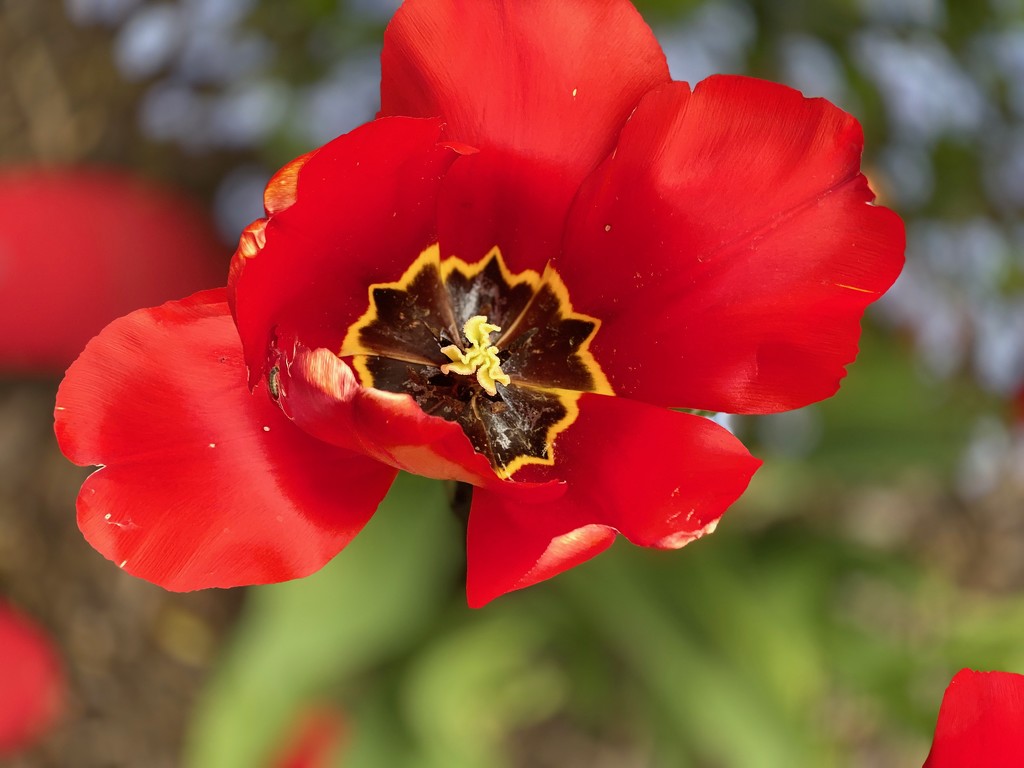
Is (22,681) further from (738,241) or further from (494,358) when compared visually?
(738,241)

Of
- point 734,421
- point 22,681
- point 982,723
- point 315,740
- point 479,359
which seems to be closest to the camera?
point 982,723

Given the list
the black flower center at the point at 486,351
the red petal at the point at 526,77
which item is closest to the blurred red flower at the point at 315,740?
the black flower center at the point at 486,351

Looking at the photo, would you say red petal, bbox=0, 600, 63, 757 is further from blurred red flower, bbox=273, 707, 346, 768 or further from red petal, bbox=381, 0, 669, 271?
red petal, bbox=381, 0, 669, 271

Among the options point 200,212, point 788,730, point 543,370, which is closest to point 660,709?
point 788,730

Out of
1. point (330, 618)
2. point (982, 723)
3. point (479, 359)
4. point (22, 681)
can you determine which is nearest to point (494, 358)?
point (479, 359)

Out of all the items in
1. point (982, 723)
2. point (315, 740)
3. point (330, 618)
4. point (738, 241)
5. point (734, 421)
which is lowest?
point (315, 740)

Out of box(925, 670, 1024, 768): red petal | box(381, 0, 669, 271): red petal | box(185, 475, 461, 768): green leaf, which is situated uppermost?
box(381, 0, 669, 271): red petal

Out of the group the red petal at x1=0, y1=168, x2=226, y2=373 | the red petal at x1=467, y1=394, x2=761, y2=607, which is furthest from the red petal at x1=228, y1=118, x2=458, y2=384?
the red petal at x1=0, y1=168, x2=226, y2=373
